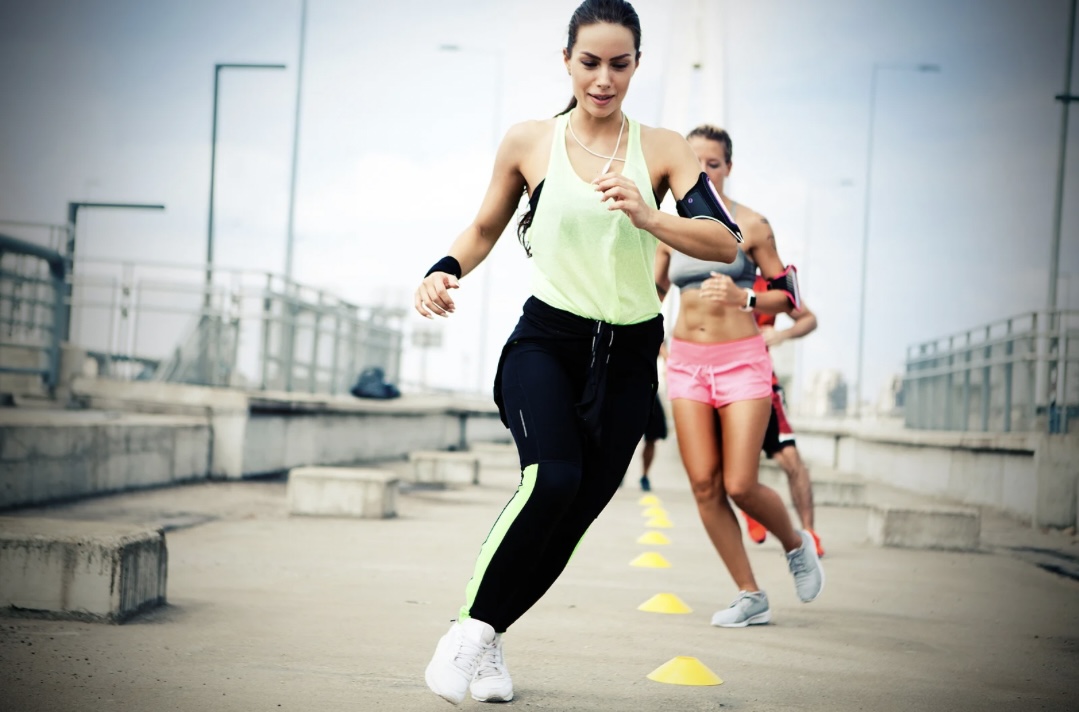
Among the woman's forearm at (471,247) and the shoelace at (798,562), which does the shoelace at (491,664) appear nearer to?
the woman's forearm at (471,247)

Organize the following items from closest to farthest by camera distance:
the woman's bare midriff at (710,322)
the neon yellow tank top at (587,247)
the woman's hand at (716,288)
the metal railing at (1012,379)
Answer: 1. the neon yellow tank top at (587,247)
2. the woman's hand at (716,288)
3. the woman's bare midriff at (710,322)
4. the metal railing at (1012,379)

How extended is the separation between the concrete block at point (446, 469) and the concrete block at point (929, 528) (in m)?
6.43

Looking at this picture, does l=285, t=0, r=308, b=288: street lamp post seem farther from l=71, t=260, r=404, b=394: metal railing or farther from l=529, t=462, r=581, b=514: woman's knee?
l=529, t=462, r=581, b=514: woman's knee

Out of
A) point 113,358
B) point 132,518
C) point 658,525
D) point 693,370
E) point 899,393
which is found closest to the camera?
point 693,370

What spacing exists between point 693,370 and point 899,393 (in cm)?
1729

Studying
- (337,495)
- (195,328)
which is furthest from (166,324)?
(337,495)

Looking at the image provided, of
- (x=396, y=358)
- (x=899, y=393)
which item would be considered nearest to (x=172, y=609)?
(x=899, y=393)

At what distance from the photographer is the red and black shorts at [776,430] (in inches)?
295

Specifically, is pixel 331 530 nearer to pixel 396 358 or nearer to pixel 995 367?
pixel 995 367

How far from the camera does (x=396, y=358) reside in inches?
1043

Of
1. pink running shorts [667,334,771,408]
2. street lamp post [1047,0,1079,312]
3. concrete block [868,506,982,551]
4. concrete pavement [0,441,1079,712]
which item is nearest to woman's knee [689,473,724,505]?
pink running shorts [667,334,771,408]

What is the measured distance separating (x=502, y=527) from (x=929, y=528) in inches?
271

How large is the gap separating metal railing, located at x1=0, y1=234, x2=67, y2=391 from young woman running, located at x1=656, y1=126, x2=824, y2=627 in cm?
1022

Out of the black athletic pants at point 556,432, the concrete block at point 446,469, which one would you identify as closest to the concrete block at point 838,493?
the concrete block at point 446,469
